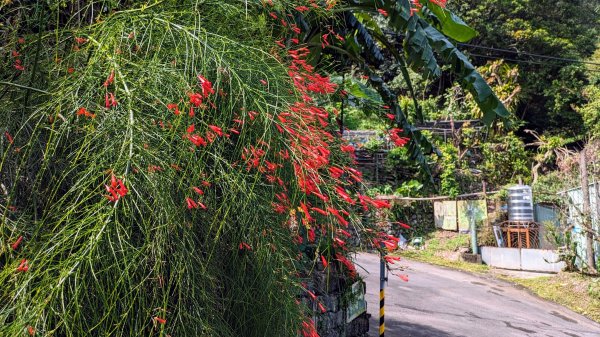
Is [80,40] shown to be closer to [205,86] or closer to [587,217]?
[205,86]

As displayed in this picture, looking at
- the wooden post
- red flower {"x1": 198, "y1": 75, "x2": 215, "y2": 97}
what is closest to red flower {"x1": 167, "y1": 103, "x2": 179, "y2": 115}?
red flower {"x1": 198, "y1": 75, "x2": 215, "y2": 97}

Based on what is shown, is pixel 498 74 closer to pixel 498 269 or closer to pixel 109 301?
pixel 498 269

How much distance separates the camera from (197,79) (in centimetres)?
228

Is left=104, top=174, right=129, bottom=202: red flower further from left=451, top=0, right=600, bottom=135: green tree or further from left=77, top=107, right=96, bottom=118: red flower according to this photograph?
left=451, top=0, right=600, bottom=135: green tree

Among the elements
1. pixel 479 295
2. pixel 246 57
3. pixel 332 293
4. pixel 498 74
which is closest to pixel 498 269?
pixel 479 295

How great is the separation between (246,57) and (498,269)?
17.5m

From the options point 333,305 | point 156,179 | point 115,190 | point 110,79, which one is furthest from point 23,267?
point 333,305

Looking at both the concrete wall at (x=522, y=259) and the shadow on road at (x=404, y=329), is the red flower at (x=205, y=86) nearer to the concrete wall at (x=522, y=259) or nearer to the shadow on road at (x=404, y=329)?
the shadow on road at (x=404, y=329)

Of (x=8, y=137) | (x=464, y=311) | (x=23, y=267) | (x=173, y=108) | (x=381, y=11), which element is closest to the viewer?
(x=23, y=267)

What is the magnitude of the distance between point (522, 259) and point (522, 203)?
75.3 inches

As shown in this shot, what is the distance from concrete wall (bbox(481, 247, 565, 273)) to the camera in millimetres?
17406

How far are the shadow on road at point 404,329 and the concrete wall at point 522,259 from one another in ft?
26.9

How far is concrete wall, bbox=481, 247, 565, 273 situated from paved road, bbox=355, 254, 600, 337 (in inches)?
95.6

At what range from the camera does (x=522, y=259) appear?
1817cm
